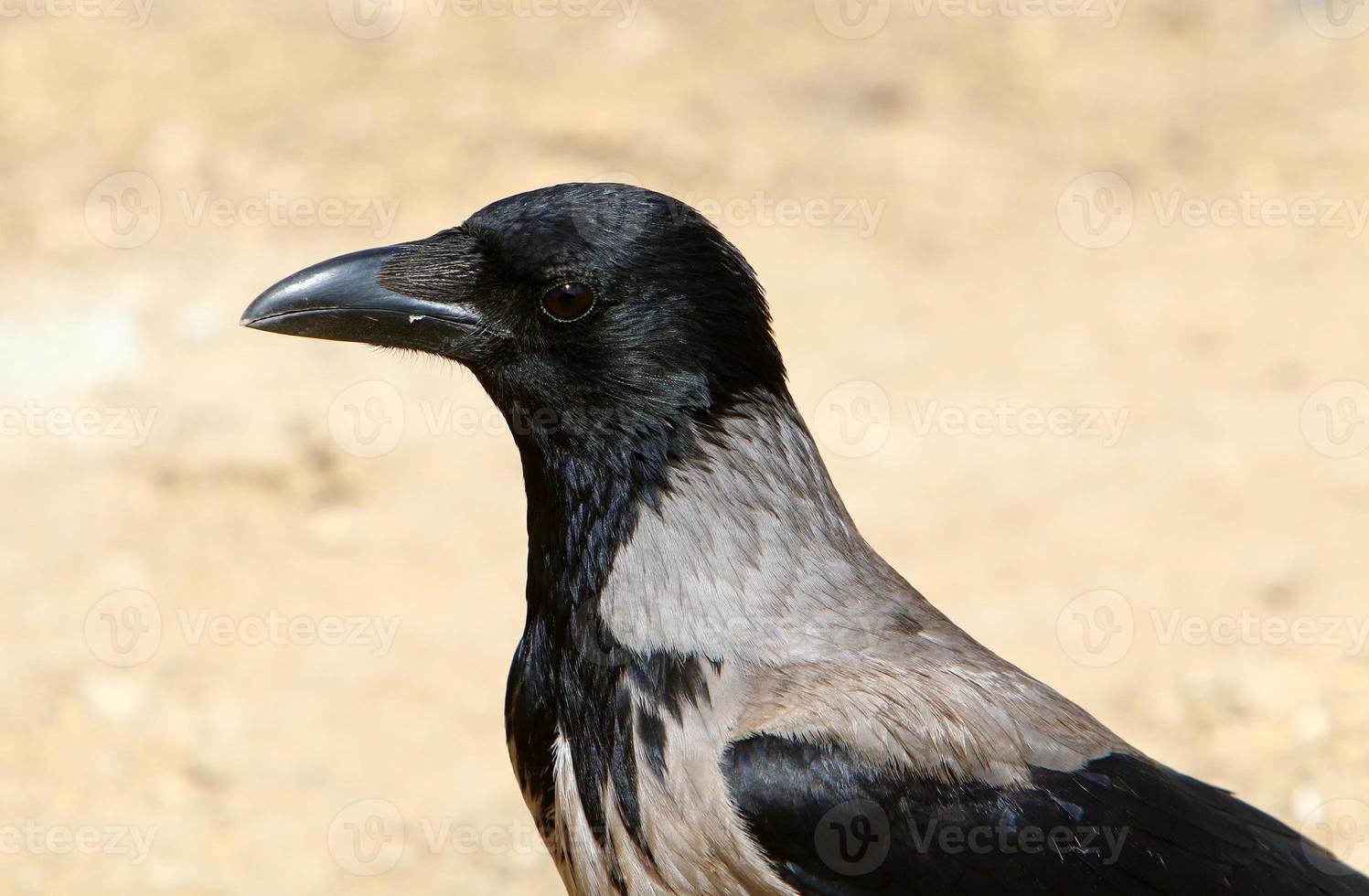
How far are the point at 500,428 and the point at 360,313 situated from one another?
5.05 m

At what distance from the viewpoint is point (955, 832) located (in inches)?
120

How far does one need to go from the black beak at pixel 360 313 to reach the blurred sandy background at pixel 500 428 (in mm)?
2598

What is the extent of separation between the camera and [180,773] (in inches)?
237

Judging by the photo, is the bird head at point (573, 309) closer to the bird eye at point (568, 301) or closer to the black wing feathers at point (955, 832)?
the bird eye at point (568, 301)

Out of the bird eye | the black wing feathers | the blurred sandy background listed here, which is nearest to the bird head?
the bird eye

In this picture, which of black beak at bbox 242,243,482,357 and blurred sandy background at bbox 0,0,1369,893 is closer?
black beak at bbox 242,243,482,357

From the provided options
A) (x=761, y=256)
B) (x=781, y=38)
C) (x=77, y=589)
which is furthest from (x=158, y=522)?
(x=781, y=38)

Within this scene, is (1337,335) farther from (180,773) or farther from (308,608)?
(180,773)

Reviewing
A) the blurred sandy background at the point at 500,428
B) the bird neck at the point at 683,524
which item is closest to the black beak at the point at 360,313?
the bird neck at the point at 683,524

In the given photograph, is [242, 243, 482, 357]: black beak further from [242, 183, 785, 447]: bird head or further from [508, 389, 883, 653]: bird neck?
[508, 389, 883, 653]: bird neck

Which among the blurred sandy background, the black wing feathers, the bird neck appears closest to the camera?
the black wing feathers

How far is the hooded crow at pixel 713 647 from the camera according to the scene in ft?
9.98

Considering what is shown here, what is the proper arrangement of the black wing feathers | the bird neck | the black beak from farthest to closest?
the black beak
the bird neck
the black wing feathers

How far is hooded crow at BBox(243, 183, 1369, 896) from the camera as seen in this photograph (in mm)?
3043
